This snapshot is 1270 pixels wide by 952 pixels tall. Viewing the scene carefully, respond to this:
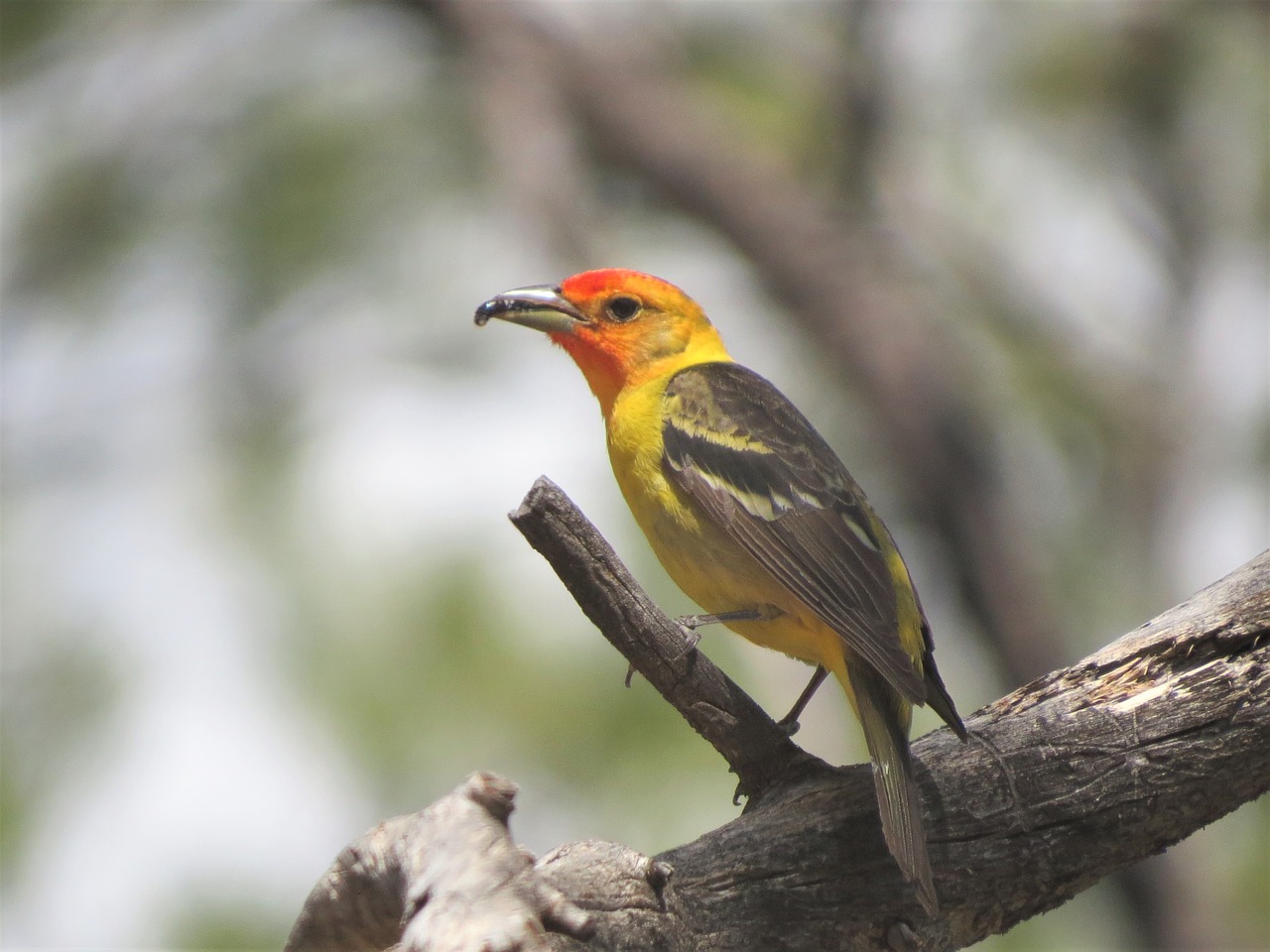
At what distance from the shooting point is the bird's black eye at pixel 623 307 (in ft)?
17.1

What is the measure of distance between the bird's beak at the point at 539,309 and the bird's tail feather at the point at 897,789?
1.99m

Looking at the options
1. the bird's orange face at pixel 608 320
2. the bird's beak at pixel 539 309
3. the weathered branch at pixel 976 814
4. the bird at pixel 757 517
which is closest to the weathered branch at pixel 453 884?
the weathered branch at pixel 976 814

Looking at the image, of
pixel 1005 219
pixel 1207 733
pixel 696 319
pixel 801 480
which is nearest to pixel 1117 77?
pixel 1005 219

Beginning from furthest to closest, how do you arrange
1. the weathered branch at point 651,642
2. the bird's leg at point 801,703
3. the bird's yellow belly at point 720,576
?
the bird's leg at point 801,703 → the bird's yellow belly at point 720,576 → the weathered branch at point 651,642

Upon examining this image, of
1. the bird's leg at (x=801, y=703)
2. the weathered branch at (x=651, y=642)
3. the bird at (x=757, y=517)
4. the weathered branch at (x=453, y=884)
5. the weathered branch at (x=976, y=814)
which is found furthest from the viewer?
the bird's leg at (x=801, y=703)

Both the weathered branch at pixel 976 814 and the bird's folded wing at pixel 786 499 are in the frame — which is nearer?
the weathered branch at pixel 976 814

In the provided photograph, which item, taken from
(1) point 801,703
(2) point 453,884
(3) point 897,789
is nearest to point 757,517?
(1) point 801,703

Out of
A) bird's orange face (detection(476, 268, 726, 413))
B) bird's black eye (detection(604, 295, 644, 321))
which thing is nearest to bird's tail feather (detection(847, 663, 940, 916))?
bird's orange face (detection(476, 268, 726, 413))

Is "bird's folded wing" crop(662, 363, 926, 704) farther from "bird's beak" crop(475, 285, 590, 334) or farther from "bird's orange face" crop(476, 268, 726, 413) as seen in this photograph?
"bird's beak" crop(475, 285, 590, 334)

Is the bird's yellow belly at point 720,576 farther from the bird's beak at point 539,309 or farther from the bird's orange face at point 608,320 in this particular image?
the bird's beak at point 539,309

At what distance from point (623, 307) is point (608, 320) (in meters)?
0.09

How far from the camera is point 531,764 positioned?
9.81 metres

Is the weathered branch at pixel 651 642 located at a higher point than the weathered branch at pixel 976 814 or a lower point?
higher

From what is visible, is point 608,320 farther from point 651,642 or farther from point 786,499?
point 651,642
